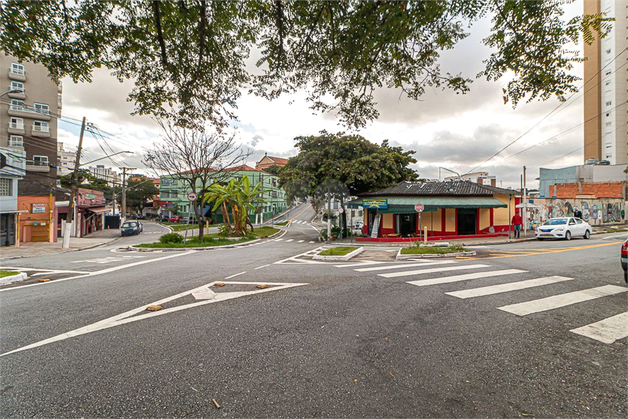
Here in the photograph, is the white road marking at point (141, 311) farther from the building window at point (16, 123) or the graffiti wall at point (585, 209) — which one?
the building window at point (16, 123)

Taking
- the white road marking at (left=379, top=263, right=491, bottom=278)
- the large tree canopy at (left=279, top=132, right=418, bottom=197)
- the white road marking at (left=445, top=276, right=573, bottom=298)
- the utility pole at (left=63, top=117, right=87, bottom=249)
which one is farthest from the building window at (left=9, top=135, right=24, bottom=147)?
the white road marking at (left=445, top=276, right=573, bottom=298)

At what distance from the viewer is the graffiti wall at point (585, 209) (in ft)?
79.0

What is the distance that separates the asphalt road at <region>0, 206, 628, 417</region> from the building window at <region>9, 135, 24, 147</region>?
40.7m

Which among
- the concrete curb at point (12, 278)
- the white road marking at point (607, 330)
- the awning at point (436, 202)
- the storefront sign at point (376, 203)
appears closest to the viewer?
the white road marking at point (607, 330)

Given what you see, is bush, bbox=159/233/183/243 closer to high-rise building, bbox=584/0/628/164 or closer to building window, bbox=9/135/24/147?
building window, bbox=9/135/24/147

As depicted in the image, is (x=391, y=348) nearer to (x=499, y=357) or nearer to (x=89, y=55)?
(x=499, y=357)

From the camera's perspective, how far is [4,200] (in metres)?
17.1

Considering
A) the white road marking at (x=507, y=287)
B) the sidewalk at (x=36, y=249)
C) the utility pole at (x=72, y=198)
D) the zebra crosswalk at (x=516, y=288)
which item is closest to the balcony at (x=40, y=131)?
the utility pole at (x=72, y=198)

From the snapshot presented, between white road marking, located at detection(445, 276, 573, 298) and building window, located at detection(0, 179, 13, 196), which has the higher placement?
building window, located at detection(0, 179, 13, 196)

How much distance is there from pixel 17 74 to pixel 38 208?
25910 millimetres

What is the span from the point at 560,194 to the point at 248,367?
149ft

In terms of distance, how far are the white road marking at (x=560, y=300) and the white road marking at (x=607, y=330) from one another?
649 millimetres

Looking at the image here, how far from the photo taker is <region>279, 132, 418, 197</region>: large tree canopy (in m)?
21.3

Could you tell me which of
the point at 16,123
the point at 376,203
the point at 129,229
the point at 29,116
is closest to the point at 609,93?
the point at 376,203
